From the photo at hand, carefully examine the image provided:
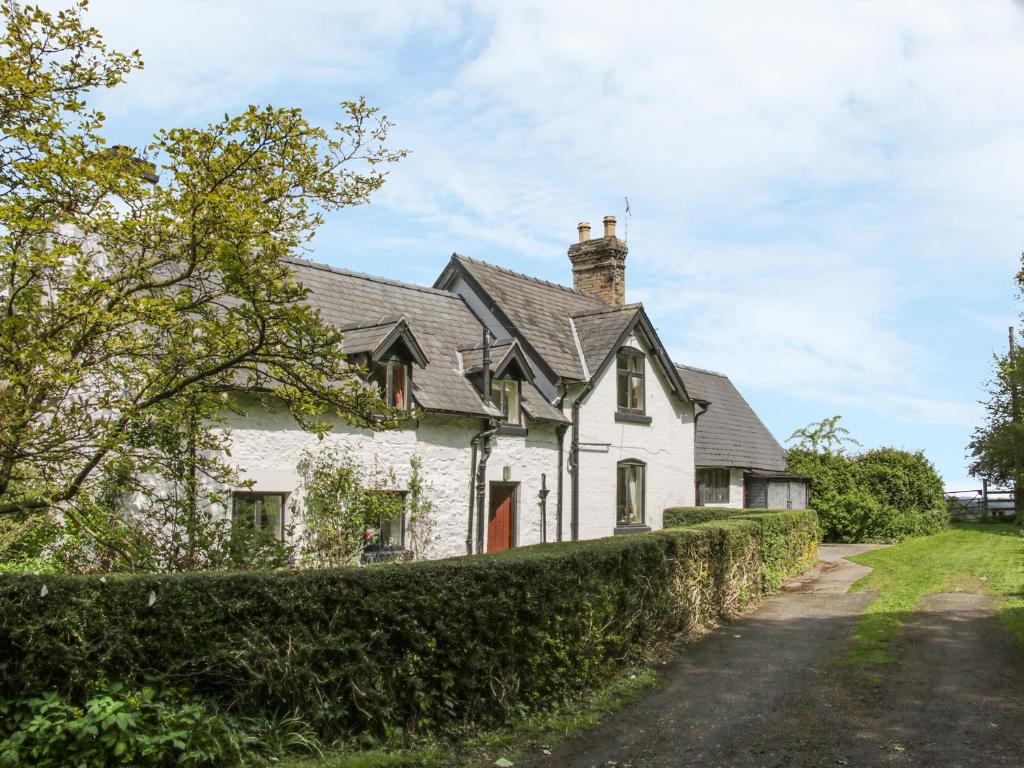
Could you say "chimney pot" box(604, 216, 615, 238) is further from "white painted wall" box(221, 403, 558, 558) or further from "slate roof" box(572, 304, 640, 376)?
"white painted wall" box(221, 403, 558, 558)

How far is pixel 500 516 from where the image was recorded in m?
21.5

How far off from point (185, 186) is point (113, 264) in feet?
4.45

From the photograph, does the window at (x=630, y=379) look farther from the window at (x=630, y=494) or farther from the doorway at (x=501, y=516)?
the doorway at (x=501, y=516)

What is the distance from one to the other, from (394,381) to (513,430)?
4.01m

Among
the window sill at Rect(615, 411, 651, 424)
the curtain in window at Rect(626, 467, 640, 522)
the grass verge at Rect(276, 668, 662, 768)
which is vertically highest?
the window sill at Rect(615, 411, 651, 424)

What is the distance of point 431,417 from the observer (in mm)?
19062

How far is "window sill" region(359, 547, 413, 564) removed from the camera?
56.7 ft

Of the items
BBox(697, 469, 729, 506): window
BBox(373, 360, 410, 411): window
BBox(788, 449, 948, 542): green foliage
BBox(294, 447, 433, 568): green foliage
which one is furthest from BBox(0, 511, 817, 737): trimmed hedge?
BBox(788, 449, 948, 542): green foliage

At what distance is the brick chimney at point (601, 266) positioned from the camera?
2955 centimetres

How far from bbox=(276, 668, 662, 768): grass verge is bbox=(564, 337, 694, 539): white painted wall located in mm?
13159

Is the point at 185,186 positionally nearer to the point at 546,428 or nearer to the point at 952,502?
the point at 546,428

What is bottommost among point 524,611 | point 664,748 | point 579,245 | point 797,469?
point 664,748

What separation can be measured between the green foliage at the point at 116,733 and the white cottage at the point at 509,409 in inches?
264

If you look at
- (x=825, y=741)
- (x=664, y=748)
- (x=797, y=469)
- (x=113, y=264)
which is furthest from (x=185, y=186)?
(x=797, y=469)
